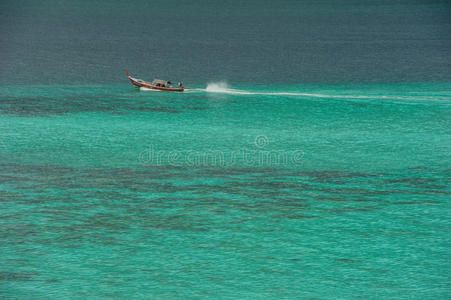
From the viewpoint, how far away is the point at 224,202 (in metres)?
70.1

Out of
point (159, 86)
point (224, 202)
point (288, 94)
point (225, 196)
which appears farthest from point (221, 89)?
point (224, 202)

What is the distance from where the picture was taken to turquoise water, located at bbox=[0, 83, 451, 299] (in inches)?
2094

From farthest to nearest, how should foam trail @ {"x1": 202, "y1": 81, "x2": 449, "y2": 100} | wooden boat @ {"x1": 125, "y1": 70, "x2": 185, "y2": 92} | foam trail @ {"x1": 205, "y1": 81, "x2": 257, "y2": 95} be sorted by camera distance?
1. foam trail @ {"x1": 205, "y1": 81, "x2": 257, "y2": 95}
2. wooden boat @ {"x1": 125, "y1": 70, "x2": 185, "y2": 92}
3. foam trail @ {"x1": 202, "y1": 81, "x2": 449, "y2": 100}

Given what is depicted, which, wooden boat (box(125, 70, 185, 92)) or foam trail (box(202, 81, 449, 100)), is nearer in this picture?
foam trail (box(202, 81, 449, 100))

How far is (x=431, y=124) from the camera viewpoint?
111 meters

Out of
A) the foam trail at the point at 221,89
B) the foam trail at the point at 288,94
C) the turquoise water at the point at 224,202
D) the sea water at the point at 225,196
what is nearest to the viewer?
the turquoise water at the point at 224,202

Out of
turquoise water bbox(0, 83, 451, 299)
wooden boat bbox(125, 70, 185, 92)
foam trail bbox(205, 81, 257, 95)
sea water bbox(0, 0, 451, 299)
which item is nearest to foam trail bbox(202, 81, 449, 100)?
foam trail bbox(205, 81, 257, 95)

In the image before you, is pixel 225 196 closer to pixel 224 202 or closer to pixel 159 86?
pixel 224 202

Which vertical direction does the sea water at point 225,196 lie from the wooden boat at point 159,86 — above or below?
below

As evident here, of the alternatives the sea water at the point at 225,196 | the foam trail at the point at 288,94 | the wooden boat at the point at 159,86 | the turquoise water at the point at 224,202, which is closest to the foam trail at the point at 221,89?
the foam trail at the point at 288,94

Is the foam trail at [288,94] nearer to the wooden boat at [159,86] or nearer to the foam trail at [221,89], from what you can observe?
the foam trail at [221,89]

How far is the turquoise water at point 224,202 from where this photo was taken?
53.2 metres

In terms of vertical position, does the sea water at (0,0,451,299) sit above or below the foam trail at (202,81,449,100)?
below

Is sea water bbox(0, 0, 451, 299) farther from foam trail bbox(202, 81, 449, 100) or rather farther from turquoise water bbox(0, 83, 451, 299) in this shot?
foam trail bbox(202, 81, 449, 100)
